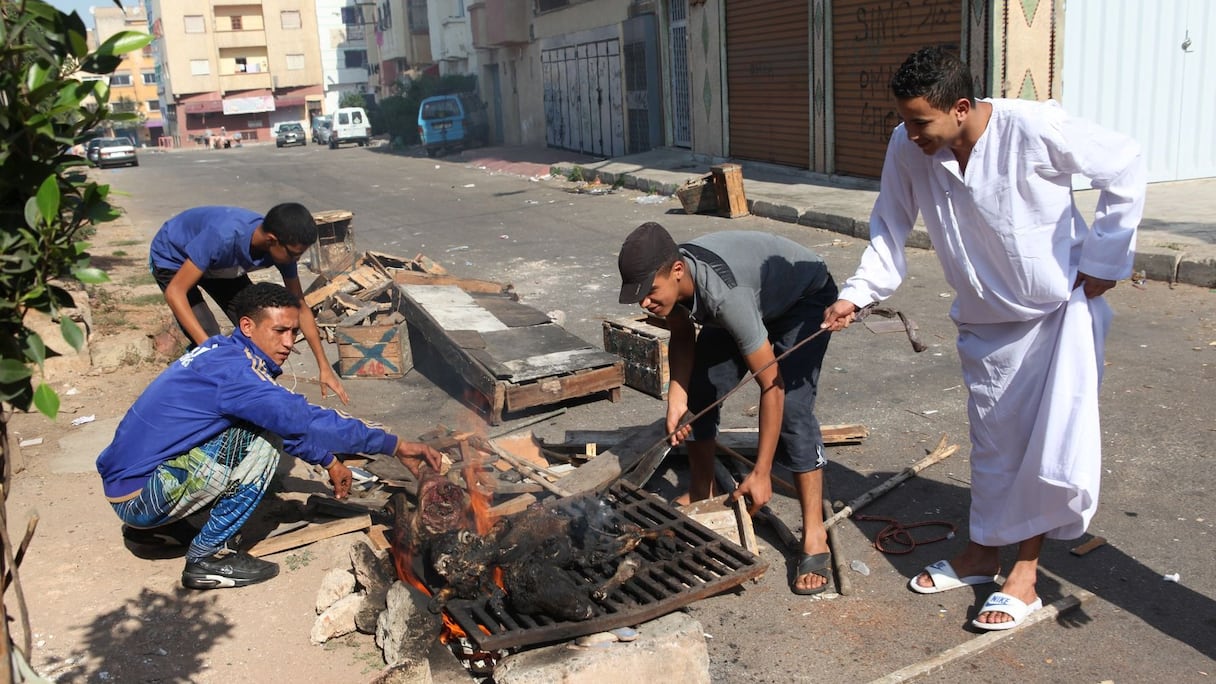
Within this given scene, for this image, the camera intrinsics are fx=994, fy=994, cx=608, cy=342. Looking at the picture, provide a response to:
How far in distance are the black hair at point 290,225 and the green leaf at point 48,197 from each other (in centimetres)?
347

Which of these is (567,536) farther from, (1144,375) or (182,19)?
(182,19)

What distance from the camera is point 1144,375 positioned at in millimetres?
6480

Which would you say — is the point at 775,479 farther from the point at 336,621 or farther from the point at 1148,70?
the point at 1148,70

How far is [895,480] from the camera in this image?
5.03 metres

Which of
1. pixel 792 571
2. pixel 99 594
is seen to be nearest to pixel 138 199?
pixel 99 594

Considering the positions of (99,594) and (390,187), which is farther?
(390,187)

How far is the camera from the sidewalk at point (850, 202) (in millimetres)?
8969

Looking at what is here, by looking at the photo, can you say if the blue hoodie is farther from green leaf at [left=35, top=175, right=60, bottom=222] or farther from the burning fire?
green leaf at [left=35, top=175, right=60, bottom=222]

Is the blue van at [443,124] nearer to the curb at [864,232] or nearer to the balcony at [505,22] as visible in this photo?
the balcony at [505,22]

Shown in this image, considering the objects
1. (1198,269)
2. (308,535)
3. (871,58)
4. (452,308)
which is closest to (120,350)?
(452,308)

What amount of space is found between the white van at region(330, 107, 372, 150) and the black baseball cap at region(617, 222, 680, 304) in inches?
1759

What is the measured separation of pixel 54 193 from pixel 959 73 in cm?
281

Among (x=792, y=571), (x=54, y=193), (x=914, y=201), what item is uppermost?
(x=54, y=193)

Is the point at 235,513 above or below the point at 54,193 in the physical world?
below
